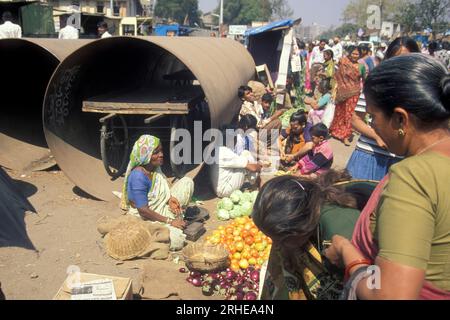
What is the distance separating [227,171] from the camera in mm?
5602

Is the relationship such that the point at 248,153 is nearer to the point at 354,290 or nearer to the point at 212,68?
the point at 212,68

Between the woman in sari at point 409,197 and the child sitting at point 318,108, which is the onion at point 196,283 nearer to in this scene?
the woman in sari at point 409,197

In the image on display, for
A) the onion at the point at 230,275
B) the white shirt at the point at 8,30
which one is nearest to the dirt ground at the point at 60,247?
the onion at the point at 230,275

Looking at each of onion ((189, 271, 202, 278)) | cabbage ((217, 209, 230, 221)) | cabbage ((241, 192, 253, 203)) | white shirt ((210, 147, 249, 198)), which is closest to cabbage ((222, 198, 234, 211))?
cabbage ((217, 209, 230, 221))

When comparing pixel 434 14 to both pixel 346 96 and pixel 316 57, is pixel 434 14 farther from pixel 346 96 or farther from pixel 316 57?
pixel 346 96

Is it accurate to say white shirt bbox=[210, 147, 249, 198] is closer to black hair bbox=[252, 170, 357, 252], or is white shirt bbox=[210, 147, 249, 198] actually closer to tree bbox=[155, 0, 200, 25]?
black hair bbox=[252, 170, 357, 252]

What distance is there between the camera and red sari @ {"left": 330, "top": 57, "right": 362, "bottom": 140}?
7.52m

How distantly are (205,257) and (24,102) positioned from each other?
5.56 m

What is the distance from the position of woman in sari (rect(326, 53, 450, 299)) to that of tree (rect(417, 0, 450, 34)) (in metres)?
35.2

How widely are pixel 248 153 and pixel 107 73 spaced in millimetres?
3283

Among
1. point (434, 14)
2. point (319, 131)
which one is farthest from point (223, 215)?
point (434, 14)

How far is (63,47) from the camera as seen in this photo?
21.2 feet

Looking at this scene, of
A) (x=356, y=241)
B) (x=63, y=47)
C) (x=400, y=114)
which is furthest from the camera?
(x=63, y=47)
